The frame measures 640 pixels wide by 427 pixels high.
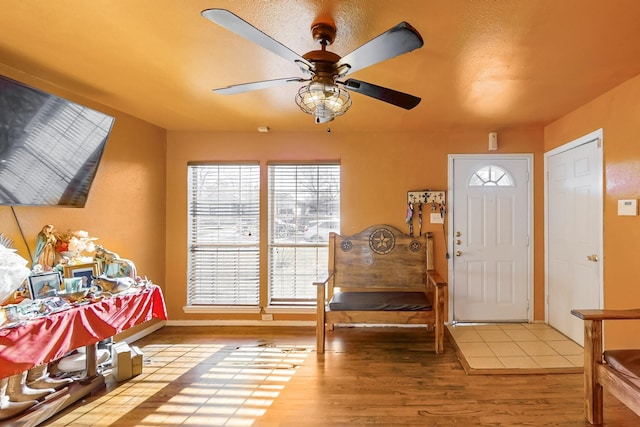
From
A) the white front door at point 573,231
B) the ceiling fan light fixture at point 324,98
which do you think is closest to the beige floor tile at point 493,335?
the white front door at point 573,231

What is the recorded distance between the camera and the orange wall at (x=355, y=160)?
3438 millimetres

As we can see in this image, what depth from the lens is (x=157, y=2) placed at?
55.6 inches

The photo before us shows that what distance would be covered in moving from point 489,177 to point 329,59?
2.84 metres

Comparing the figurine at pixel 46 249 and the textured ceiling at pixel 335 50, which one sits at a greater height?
the textured ceiling at pixel 335 50

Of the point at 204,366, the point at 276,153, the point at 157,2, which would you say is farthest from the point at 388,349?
the point at 157,2

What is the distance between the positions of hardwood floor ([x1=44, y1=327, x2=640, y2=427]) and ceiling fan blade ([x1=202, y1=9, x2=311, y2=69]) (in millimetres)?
2192

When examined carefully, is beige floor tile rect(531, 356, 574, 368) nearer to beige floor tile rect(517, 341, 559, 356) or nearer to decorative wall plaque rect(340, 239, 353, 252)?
beige floor tile rect(517, 341, 559, 356)

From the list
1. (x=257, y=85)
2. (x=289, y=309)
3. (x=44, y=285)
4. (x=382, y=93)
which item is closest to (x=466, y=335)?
(x=289, y=309)

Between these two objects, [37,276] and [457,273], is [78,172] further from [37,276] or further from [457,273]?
[457,273]

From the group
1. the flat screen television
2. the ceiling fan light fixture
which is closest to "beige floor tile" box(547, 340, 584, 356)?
the ceiling fan light fixture

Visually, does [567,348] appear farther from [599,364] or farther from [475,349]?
[599,364]

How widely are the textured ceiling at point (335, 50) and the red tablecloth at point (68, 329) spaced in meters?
1.68

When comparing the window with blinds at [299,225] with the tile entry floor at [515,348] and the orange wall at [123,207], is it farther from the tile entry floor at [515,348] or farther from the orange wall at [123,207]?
the tile entry floor at [515,348]

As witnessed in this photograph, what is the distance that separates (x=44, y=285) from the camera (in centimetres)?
193
